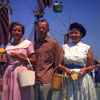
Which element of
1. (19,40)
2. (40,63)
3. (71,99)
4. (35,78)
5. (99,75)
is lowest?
(99,75)

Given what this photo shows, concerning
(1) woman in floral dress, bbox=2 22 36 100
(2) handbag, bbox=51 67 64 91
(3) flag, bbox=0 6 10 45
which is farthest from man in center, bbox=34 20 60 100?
(3) flag, bbox=0 6 10 45

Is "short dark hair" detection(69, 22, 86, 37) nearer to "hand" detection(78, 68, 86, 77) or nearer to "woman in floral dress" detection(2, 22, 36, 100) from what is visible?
"hand" detection(78, 68, 86, 77)

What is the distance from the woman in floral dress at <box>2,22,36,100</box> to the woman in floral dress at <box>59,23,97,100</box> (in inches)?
21.4

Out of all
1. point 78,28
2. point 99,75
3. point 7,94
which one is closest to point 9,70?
point 7,94

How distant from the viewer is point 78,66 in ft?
11.1

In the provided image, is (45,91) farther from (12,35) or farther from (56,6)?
(56,6)

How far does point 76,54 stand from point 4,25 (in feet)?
8.49

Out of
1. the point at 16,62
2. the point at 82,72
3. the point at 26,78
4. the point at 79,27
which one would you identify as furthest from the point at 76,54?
the point at 16,62

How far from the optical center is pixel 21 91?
3.37m

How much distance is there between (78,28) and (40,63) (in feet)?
2.67

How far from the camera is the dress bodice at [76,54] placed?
3.34 m

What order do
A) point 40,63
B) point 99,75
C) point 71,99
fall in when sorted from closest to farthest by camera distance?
point 71,99 < point 40,63 < point 99,75

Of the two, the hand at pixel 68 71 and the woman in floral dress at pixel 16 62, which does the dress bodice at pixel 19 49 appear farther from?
the hand at pixel 68 71

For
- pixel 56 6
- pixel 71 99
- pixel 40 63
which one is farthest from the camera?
pixel 56 6
